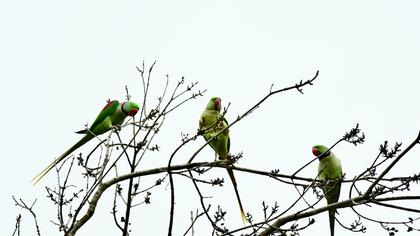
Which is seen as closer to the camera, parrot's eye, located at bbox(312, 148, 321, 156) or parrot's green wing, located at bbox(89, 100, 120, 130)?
parrot's green wing, located at bbox(89, 100, 120, 130)

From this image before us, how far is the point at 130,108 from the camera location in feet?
16.3

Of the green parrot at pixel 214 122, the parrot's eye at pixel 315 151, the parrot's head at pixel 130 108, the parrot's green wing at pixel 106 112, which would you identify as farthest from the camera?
the parrot's eye at pixel 315 151

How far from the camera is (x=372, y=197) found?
123 inches

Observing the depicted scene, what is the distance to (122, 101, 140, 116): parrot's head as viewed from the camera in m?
5.01

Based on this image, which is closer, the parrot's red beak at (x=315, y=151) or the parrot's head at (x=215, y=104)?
the parrot's head at (x=215, y=104)

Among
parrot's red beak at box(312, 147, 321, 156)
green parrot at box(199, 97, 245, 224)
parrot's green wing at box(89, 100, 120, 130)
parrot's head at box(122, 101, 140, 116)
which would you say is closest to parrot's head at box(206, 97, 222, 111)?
green parrot at box(199, 97, 245, 224)

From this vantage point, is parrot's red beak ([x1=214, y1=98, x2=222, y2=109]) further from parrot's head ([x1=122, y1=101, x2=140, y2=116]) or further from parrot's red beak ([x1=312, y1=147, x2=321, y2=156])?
parrot's red beak ([x1=312, y1=147, x2=321, y2=156])

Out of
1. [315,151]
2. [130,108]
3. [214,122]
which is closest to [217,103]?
[214,122]

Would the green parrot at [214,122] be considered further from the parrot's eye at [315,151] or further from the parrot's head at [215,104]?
the parrot's eye at [315,151]

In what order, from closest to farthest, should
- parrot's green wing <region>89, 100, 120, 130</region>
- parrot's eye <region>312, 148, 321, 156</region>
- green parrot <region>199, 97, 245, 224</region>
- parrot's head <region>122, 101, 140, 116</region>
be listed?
parrot's head <region>122, 101, 140, 116</region>, green parrot <region>199, 97, 245, 224</region>, parrot's green wing <region>89, 100, 120, 130</region>, parrot's eye <region>312, 148, 321, 156</region>

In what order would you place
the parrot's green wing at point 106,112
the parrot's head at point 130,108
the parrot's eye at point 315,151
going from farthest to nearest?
the parrot's eye at point 315,151 → the parrot's green wing at point 106,112 → the parrot's head at point 130,108

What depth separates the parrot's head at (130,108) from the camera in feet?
16.4

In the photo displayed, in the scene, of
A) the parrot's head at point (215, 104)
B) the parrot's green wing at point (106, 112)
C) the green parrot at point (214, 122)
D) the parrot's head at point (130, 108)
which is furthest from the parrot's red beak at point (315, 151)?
the parrot's green wing at point (106, 112)

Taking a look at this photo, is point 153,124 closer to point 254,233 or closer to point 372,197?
point 254,233
